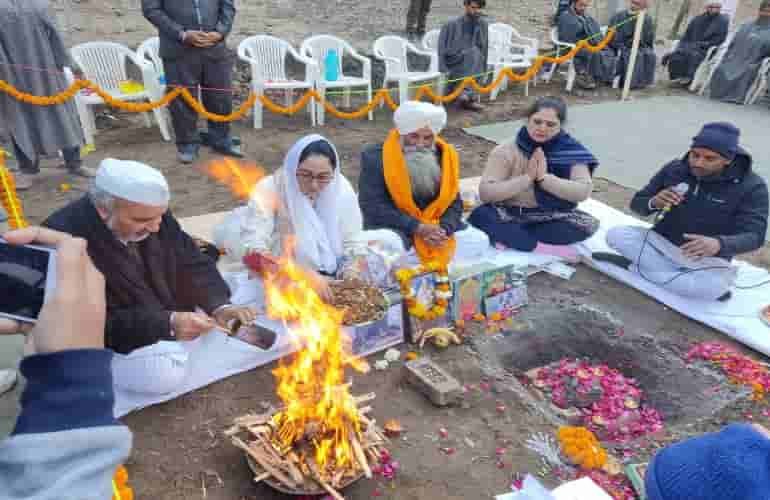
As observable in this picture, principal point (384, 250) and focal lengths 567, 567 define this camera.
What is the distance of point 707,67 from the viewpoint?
36.8ft

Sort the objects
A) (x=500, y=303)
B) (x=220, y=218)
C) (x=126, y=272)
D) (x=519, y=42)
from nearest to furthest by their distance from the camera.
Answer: (x=126, y=272) < (x=500, y=303) < (x=220, y=218) < (x=519, y=42)

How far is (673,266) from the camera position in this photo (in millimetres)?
4438

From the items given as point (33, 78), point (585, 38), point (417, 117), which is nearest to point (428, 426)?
point (417, 117)

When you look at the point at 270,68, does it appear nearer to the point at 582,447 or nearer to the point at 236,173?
the point at 236,173

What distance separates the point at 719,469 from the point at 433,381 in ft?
6.88

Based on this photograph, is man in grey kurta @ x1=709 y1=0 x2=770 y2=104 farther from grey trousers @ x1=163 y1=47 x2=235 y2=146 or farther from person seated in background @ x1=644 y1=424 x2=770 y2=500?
person seated in background @ x1=644 y1=424 x2=770 y2=500

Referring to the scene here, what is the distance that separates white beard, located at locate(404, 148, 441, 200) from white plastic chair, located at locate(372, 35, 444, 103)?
14.2 feet

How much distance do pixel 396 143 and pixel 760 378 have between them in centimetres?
288

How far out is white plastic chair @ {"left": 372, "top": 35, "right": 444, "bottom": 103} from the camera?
28.4ft

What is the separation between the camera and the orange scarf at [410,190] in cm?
428

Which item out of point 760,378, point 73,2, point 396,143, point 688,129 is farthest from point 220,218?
point 73,2

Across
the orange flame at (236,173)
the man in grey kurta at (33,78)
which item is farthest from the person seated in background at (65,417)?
the man in grey kurta at (33,78)

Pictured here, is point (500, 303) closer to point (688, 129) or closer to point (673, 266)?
point (673, 266)

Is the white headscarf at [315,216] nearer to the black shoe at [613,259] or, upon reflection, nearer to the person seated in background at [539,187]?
the person seated in background at [539,187]
